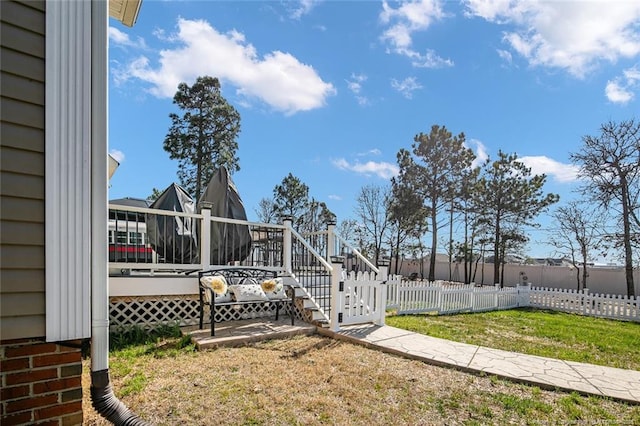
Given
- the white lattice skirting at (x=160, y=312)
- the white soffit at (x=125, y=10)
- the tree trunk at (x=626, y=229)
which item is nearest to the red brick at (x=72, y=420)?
the white lattice skirting at (x=160, y=312)

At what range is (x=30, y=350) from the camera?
189 cm

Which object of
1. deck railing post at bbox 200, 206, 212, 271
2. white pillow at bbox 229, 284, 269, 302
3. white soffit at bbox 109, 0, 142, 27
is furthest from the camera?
deck railing post at bbox 200, 206, 212, 271

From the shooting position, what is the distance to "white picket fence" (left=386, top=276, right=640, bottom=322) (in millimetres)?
8508

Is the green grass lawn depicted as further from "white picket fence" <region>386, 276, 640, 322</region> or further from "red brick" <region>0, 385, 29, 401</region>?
"red brick" <region>0, 385, 29, 401</region>

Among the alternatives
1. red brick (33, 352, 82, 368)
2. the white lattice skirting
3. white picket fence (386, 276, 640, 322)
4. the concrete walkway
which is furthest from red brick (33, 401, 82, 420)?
white picket fence (386, 276, 640, 322)

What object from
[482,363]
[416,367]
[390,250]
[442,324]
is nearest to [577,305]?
[442,324]

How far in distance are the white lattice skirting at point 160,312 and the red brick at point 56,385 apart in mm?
3322

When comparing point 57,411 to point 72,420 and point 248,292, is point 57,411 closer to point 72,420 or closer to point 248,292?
point 72,420

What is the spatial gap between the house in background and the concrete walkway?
384 centimetres

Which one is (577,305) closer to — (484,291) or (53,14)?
(484,291)

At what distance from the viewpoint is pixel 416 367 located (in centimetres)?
409

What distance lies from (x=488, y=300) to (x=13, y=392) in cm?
1139

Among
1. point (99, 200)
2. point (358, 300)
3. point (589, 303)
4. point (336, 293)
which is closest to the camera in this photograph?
point (99, 200)

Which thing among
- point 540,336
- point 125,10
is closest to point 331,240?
point 540,336
